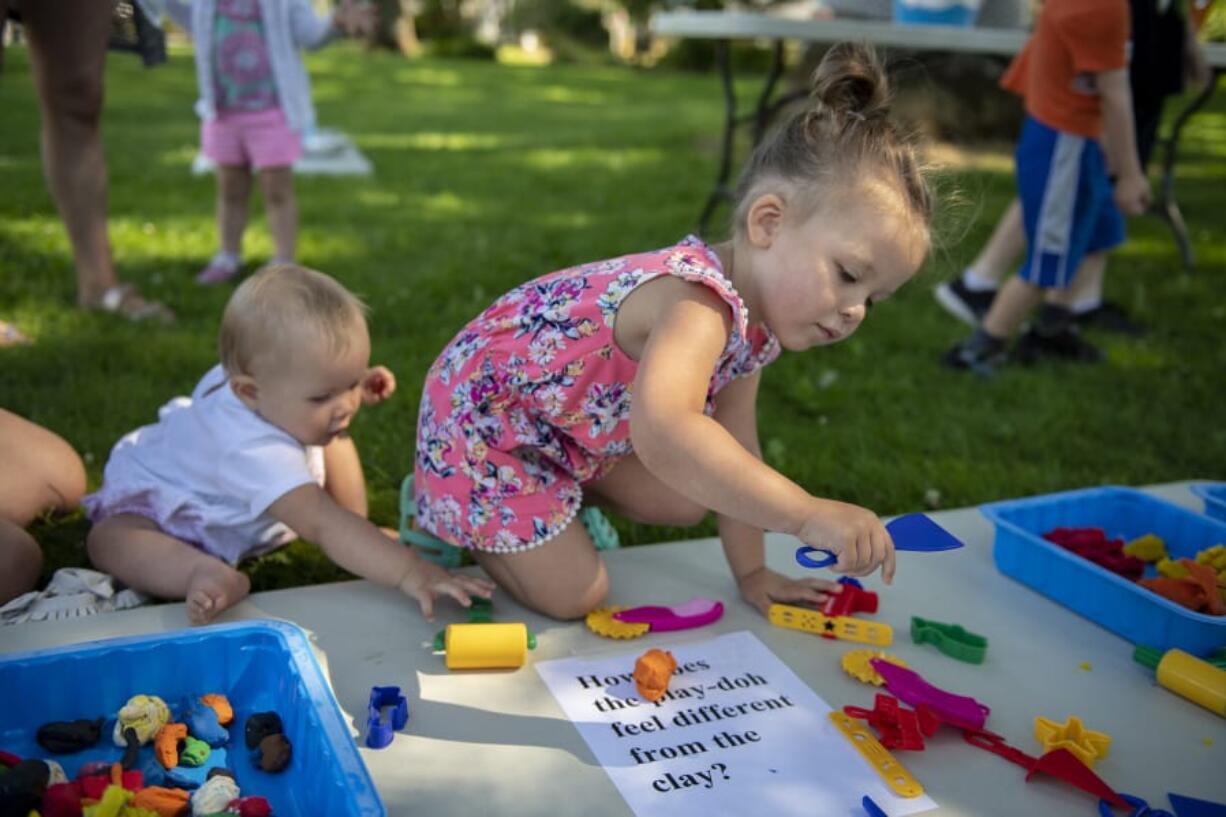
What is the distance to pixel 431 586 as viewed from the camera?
1768 mm

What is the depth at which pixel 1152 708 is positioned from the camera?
1.67 metres

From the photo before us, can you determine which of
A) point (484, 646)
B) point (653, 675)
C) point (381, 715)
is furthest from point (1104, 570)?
point (381, 715)

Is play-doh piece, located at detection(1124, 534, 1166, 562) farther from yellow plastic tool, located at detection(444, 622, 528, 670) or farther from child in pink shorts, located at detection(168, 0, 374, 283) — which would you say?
child in pink shorts, located at detection(168, 0, 374, 283)

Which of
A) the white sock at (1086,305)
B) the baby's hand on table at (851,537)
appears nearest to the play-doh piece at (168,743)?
the baby's hand on table at (851,537)

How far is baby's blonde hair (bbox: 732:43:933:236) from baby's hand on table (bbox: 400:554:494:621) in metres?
0.70

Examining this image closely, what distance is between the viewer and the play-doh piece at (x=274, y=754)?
4.65 feet

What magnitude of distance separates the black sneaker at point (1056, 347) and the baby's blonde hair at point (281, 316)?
2.39 m

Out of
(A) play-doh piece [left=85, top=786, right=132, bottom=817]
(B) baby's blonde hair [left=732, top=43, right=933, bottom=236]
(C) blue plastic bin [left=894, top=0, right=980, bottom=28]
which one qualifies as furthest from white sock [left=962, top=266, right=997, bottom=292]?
(A) play-doh piece [left=85, top=786, right=132, bottom=817]

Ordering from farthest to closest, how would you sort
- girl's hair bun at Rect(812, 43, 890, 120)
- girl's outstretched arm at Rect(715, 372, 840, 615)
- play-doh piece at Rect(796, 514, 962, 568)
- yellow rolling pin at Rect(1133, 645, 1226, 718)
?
1. girl's outstretched arm at Rect(715, 372, 840, 615)
2. yellow rolling pin at Rect(1133, 645, 1226, 718)
3. girl's hair bun at Rect(812, 43, 890, 120)
4. play-doh piece at Rect(796, 514, 962, 568)

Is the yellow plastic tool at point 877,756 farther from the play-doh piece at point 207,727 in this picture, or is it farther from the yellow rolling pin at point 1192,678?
the play-doh piece at point 207,727

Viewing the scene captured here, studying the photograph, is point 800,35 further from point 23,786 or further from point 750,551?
point 23,786

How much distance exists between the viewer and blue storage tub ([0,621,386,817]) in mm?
1377

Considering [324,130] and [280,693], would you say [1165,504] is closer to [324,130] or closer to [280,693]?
[280,693]

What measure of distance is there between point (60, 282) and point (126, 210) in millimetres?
1290
